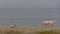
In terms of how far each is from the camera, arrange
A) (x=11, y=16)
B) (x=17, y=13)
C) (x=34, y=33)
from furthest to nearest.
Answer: (x=17, y=13) < (x=11, y=16) < (x=34, y=33)

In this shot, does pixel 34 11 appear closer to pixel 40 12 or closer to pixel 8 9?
pixel 40 12

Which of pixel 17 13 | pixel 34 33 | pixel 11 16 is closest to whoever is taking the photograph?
pixel 34 33

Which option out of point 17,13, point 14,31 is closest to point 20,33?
point 14,31

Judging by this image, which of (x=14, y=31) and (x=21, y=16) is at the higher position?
(x=21, y=16)

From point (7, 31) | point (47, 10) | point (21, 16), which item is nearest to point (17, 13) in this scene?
point (21, 16)

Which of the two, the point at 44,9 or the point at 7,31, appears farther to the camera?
the point at 44,9

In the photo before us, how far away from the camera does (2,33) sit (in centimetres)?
500

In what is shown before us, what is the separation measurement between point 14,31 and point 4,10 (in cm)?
734

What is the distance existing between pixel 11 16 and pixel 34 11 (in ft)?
7.47

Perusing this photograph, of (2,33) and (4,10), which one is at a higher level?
(4,10)

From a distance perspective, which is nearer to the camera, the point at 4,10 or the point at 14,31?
the point at 14,31

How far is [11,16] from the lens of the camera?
11305mm

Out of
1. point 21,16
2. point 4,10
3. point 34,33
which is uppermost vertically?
point 4,10

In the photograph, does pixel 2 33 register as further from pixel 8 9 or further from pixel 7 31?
pixel 8 9
